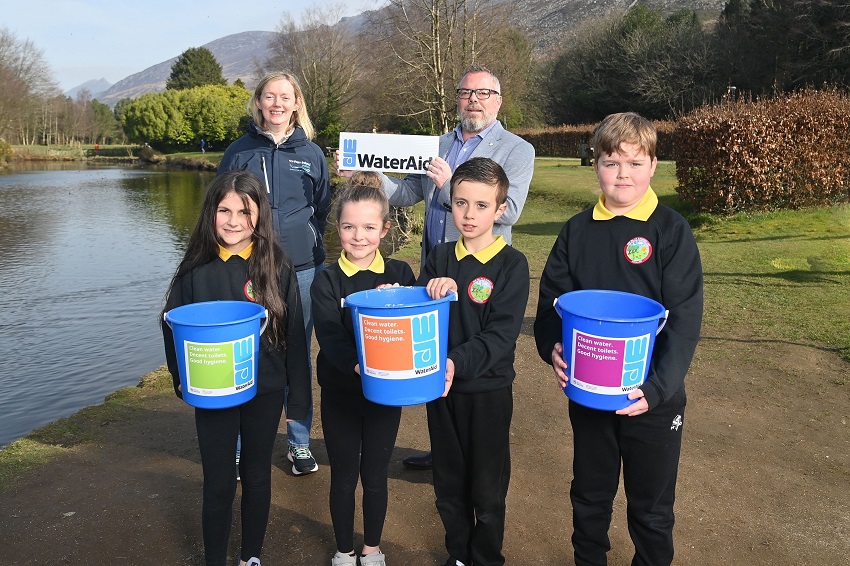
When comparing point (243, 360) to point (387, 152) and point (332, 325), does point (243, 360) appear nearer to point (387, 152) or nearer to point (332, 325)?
point (332, 325)

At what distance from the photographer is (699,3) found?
131m

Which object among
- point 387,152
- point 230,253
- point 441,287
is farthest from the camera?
point 387,152

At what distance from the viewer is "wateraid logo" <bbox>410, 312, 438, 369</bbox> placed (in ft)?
8.43

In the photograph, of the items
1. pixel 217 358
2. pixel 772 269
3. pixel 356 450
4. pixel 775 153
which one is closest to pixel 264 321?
pixel 217 358

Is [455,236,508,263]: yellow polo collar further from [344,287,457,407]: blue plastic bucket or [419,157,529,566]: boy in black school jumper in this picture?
[344,287,457,407]: blue plastic bucket

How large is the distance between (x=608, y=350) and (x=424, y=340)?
27.0 inches

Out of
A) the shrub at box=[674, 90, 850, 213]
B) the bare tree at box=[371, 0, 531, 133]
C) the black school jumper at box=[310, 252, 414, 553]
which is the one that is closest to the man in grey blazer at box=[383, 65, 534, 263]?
the black school jumper at box=[310, 252, 414, 553]

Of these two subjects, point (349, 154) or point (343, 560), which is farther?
point (349, 154)

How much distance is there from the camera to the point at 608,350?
2.54m

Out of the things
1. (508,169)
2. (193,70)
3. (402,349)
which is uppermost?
(193,70)

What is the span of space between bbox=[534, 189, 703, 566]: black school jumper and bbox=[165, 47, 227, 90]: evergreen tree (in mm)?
105961

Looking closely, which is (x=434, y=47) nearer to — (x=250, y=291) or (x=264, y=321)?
(x=250, y=291)

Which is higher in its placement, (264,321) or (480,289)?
(480,289)

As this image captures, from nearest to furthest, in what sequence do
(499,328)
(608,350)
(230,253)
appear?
(608,350) < (499,328) < (230,253)
